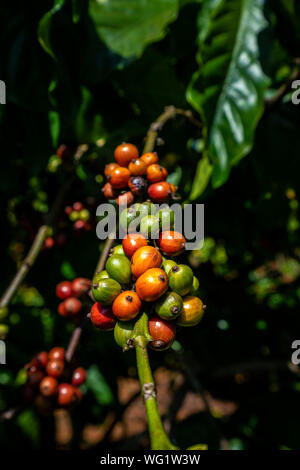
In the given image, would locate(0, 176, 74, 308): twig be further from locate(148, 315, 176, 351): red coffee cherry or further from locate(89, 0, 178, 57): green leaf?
locate(148, 315, 176, 351): red coffee cherry

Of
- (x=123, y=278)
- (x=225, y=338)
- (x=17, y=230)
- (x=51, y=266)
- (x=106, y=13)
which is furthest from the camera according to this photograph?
(x=225, y=338)

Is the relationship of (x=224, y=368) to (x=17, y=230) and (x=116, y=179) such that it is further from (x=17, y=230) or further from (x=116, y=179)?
(x=116, y=179)

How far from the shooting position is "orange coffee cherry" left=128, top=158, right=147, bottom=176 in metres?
1.10

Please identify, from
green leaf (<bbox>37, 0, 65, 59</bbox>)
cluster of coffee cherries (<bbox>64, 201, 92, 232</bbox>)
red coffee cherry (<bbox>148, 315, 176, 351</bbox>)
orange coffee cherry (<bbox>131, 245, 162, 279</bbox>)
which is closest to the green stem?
red coffee cherry (<bbox>148, 315, 176, 351</bbox>)

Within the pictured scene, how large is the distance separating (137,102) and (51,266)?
839 millimetres

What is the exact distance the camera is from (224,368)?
266 cm

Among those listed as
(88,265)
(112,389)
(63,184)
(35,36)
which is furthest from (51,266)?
(112,389)

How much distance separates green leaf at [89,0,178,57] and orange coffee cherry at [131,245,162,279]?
1.02 meters

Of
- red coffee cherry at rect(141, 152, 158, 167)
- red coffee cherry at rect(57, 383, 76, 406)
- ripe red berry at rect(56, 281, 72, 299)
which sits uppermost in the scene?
red coffee cherry at rect(141, 152, 158, 167)

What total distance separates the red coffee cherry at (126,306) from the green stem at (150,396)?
4 centimetres

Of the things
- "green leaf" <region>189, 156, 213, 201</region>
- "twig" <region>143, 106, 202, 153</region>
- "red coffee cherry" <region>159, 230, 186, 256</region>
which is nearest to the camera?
"red coffee cherry" <region>159, 230, 186, 256</region>

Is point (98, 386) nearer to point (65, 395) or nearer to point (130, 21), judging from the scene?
point (65, 395)

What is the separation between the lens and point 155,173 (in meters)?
1.08

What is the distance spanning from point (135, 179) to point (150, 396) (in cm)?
56
